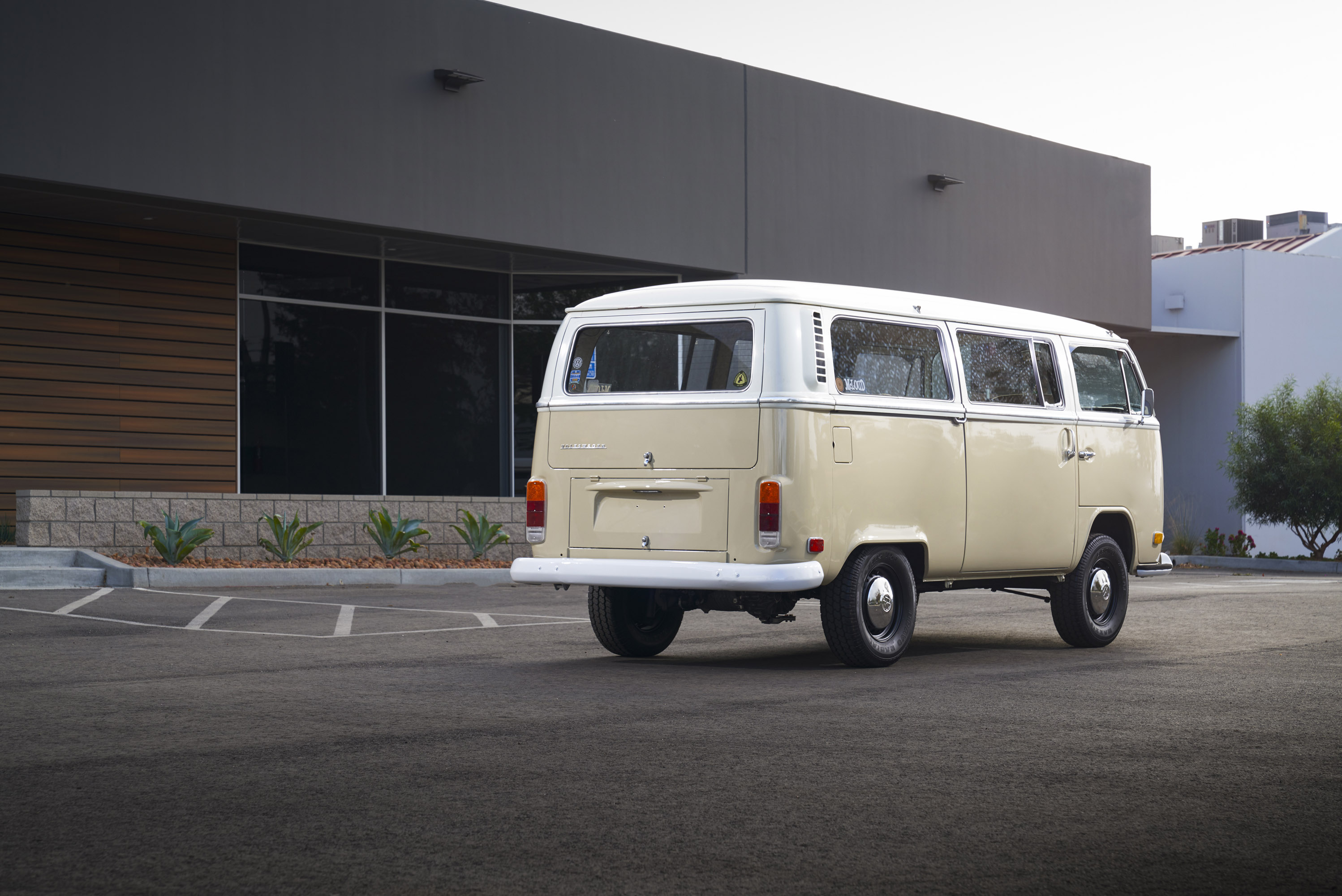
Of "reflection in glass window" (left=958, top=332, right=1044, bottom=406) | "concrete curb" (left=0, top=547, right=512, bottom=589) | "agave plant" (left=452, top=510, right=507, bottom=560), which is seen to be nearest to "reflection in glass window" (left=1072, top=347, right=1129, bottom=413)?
"reflection in glass window" (left=958, top=332, right=1044, bottom=406)

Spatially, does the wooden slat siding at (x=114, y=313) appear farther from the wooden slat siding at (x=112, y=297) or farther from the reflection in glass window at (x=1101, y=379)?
the reflection in glass window at (x=1101, y=379)

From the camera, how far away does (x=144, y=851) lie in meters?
4.36

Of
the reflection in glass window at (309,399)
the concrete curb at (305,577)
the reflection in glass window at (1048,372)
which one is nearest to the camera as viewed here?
the reflection in glass window at (1048,372)

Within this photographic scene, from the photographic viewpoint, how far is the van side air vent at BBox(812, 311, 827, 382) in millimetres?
8789

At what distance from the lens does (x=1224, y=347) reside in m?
30.3

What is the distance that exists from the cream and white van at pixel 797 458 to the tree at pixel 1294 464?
1675cm

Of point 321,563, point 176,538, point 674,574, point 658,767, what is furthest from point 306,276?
point 658,767

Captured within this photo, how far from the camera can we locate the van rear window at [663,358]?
8.86 m

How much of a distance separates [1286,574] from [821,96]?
1051 centimetres

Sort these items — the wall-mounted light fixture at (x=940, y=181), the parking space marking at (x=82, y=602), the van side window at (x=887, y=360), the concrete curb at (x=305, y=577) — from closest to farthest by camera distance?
the van side window at (x=887, y=360), the parking space marking at (x=82, y=602), the concrete curb at (x=305, y=577), the wall-mounted light fixture at (x=940, y=181)

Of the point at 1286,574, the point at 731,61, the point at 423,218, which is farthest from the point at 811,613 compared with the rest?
the point at 1286,574

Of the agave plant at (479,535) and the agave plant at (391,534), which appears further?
the agave plant at (479,535)

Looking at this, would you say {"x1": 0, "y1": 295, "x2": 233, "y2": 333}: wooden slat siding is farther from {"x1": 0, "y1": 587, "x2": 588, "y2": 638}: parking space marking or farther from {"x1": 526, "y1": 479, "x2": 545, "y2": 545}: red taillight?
{"x1": 526, "y1": 479, "x2": 545, "y2": 545}: red taillight

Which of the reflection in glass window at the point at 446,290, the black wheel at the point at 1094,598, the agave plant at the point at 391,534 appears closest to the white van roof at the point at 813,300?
the black wheel at the point at 1094,598
